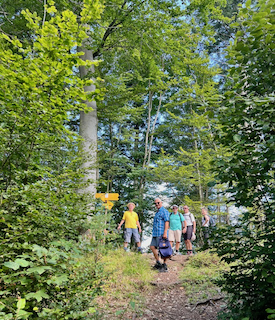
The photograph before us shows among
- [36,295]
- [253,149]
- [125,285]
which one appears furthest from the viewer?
[125,285]

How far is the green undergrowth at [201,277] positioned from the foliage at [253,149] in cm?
138

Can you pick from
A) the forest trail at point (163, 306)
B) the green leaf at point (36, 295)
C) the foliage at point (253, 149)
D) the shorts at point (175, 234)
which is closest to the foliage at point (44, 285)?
the green leaf at point (36, 295)

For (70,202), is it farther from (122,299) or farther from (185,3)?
(185,3)

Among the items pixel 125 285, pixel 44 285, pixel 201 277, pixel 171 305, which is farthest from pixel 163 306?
pixel 44 285

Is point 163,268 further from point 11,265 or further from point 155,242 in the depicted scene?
point 11,265

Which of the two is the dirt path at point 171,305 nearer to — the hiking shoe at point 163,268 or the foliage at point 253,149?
the hiking shoe at point 163,268

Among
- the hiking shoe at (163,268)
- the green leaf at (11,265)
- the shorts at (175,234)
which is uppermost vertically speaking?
the green leaf at (11,265)

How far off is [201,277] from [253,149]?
12.9ft

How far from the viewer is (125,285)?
4.64 m

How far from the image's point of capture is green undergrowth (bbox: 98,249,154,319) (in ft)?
12.5

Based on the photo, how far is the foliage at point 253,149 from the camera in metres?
1.92

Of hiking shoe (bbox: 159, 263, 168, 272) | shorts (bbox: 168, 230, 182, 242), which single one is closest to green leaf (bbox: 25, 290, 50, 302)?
hiking shoe (bbox: 159, 263, 168, 272)

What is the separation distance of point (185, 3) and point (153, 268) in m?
7.58

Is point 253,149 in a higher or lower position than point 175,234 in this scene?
higher
